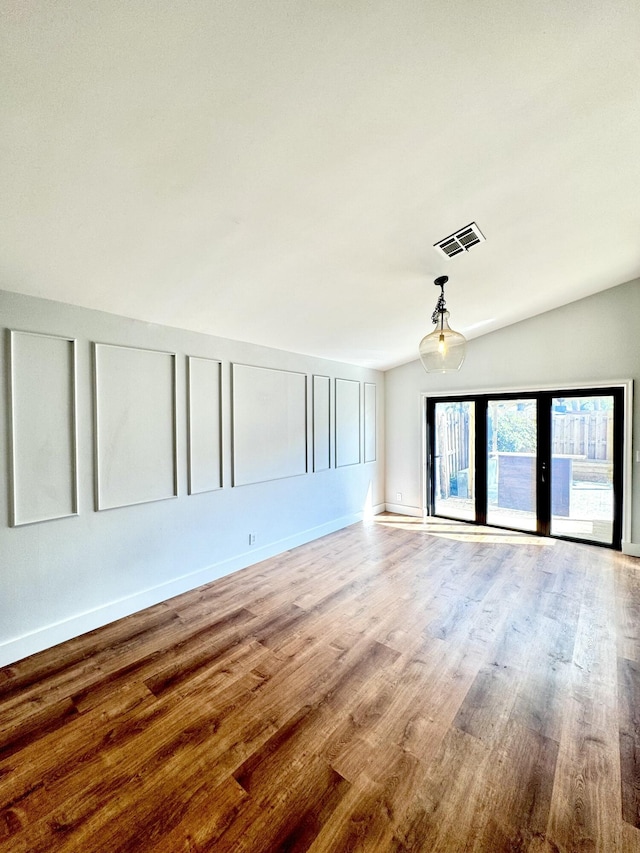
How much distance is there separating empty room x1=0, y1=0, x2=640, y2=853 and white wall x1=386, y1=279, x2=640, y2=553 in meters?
0.05

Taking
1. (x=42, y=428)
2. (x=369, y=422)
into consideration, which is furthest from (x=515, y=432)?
(x=42, y=428)

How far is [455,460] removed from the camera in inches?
217

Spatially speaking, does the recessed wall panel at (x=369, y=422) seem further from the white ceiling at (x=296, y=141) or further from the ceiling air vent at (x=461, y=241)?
the ceiling air vent at (x=461, y=241)

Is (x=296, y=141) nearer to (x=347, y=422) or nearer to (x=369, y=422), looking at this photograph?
(x=347, y=422)

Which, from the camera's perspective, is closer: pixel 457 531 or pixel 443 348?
pixel 443 348

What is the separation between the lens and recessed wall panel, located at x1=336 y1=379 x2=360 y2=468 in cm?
526

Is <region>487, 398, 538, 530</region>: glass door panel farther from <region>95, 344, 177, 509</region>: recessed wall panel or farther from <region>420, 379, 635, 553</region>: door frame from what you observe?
<region>95, 344, 177, 509</region>: recessed wall panel

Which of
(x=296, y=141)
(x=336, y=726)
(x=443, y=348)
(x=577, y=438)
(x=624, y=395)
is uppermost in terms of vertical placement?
(x=296, y=141)

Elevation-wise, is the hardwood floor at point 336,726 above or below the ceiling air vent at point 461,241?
below

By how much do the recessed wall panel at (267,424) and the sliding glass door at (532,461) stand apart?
96.3 inches

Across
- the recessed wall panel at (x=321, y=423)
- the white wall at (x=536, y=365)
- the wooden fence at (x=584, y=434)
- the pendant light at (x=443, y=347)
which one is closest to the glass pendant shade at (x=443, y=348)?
the pendant light at (x=443, y=347)

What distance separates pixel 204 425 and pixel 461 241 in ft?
9.02

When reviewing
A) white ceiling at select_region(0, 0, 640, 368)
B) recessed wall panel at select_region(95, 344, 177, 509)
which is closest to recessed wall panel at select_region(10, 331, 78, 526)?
recessed wall panel at select_region(95, 344, 177, 509)

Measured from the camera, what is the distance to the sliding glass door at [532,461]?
4301 mm
